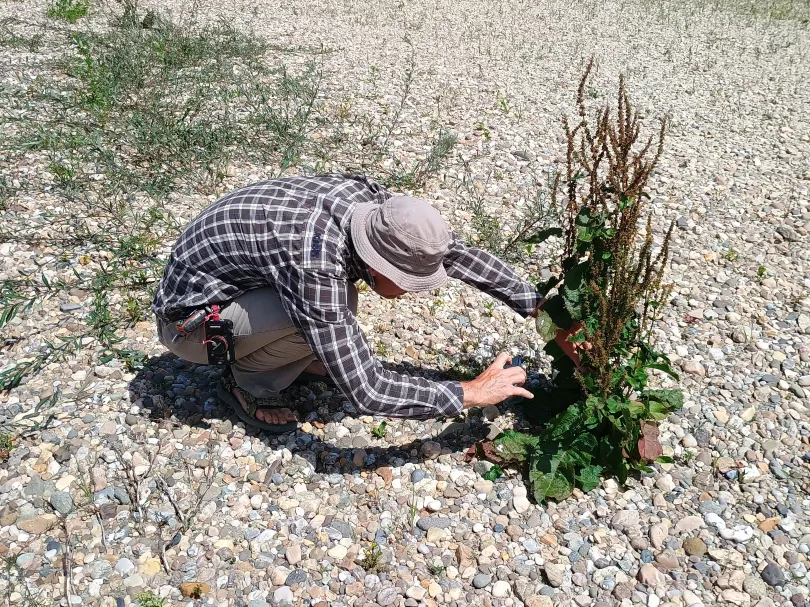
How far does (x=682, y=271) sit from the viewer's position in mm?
5414

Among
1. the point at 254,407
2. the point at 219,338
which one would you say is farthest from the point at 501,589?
the point at 219,338

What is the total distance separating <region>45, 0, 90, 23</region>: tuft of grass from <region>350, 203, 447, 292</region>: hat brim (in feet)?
32.9

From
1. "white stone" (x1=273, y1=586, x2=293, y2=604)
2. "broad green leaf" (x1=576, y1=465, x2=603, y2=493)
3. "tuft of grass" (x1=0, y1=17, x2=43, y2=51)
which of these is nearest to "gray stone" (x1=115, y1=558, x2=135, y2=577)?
"white stone" (x1=273, y1=586, x2=293, y2=604)

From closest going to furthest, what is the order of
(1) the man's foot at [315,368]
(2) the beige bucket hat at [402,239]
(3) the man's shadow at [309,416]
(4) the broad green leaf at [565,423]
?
(2) the beige bucket hat at [402,239] < (4) the broad green leaf at [565,423] < (3) the man's shadow at [309,416] < (1) the man's foot at [315,368]

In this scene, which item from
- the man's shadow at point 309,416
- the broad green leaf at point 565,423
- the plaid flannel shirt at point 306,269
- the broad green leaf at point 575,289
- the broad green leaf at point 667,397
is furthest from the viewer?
the man's shadow at point 309,416

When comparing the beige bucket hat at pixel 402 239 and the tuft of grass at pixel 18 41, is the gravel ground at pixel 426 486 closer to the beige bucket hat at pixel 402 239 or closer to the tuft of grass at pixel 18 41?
the beige bucket hat at pixel 402 239

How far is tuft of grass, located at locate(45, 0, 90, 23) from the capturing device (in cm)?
1084

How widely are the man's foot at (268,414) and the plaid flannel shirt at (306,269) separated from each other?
670 millimetres

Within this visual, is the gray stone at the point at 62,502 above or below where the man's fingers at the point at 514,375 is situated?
below

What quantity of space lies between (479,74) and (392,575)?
7.64 meters

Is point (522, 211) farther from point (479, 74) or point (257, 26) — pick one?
point (257, 26)

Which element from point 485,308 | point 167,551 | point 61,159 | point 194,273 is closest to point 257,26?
point 61,159

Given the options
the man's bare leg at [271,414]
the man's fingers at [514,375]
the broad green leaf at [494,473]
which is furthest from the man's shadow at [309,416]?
the man's fingers at [514,375]

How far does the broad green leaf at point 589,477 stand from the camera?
3.53m
